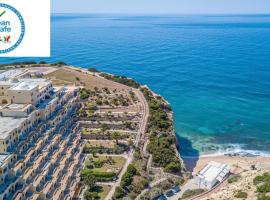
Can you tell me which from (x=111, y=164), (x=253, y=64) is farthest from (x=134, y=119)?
(x=253, y=64)

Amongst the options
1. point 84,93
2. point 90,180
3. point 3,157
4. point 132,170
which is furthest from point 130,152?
A: point 3,157

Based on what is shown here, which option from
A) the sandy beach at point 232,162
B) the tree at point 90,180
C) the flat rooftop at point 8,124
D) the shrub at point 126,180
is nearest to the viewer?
the flat rooftop at point 8,124

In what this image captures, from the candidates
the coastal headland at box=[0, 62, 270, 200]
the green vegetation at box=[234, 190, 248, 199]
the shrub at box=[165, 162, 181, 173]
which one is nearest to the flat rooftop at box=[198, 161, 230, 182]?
the coastal headland at box=[0, 62, 270, 200]

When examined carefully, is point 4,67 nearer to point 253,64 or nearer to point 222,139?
point 222,139

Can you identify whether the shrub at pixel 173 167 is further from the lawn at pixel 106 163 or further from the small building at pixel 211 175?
the lawn at pixel 106 163

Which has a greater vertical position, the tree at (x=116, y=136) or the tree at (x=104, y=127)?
the tree at (x=104, y=127)

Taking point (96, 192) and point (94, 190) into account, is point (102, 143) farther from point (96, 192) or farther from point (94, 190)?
point (96, 192)

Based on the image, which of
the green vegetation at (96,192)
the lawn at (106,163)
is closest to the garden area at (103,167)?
the lawn at (106,163)

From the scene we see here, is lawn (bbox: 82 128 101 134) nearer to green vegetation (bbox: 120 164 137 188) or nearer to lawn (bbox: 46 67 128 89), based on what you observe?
green vegetation (bbox: 120 164 137 188)
